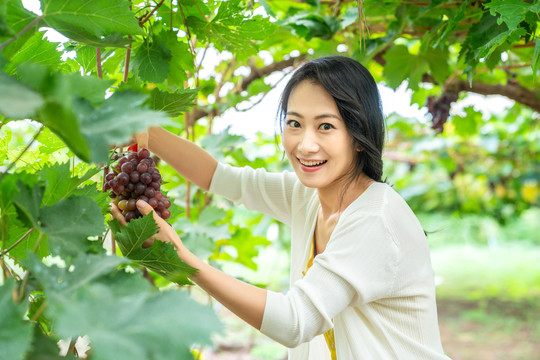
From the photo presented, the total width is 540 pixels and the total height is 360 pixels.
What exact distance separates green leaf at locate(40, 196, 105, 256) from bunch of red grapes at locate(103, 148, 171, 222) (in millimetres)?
169

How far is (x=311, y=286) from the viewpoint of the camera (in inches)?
35.5

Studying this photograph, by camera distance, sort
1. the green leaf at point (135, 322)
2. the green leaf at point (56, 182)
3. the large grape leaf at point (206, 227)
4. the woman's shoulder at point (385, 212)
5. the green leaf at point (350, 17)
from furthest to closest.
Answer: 1. the large grape leaf at point (206, 227)
2. the green leaf at point (350, 17)
3. the woman's shoulder at point (385, 212)
4. the green leaf at point (56, 182)
5. the green leaf at point (135, 322)

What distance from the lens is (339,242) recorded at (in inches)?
37.9

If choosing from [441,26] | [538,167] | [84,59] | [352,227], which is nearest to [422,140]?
[538,167]

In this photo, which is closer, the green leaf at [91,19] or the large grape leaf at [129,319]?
the large grape leaf at [129,319]

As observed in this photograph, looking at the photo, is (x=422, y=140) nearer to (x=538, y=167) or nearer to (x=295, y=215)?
(x=538, y=167)

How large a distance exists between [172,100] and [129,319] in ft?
1.34

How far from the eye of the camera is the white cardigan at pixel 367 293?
88 cm

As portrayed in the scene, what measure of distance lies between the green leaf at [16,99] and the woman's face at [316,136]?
0.65 metres

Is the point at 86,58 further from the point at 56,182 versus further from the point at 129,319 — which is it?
the point at 129,319

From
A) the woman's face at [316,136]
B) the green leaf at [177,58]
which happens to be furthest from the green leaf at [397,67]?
the green leaf at [177,58]

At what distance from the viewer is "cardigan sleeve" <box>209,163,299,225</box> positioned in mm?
1340

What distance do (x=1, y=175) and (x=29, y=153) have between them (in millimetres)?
313

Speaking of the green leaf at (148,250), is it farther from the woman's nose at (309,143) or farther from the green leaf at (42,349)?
the woman's nose at (309,143)
